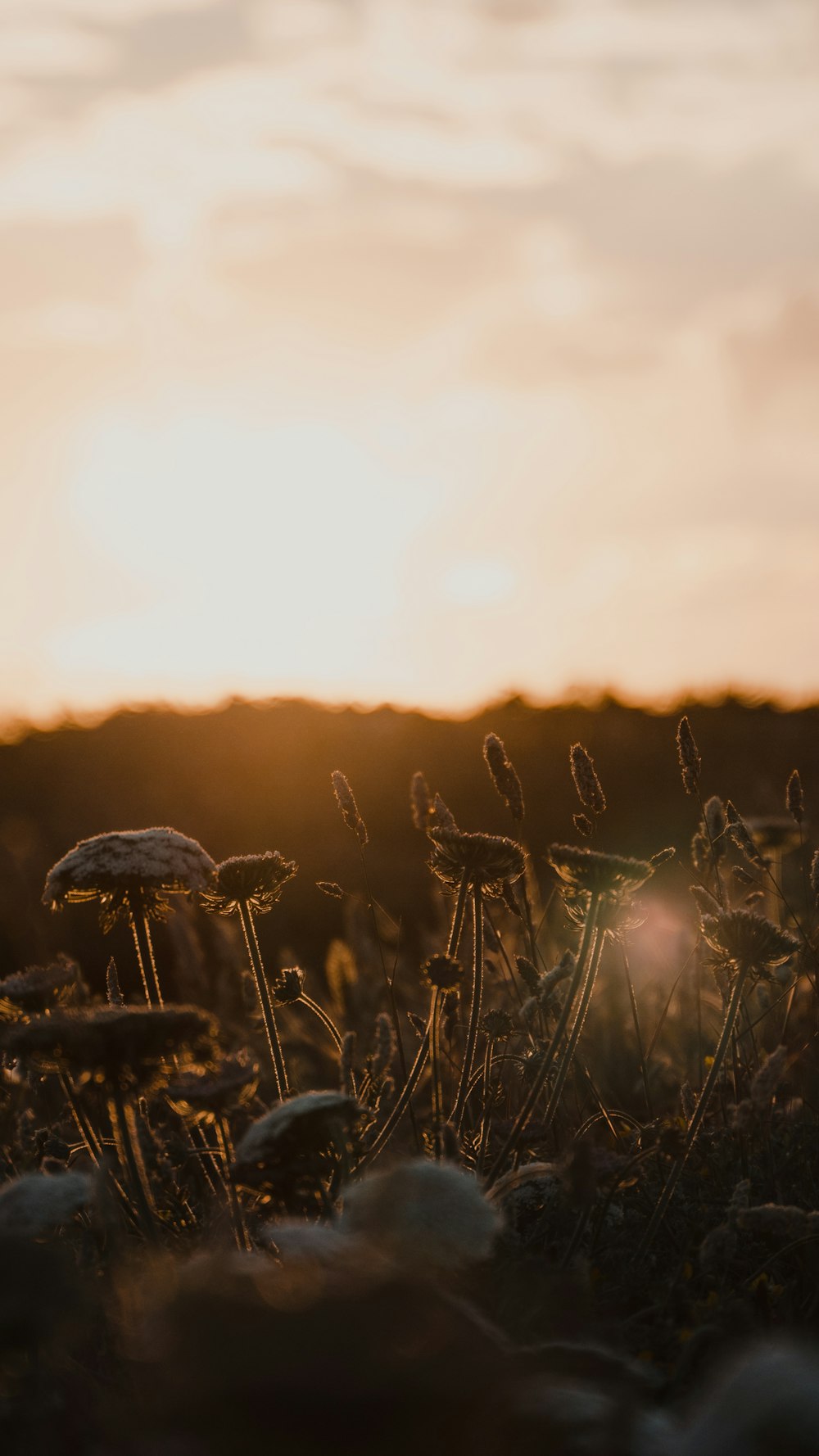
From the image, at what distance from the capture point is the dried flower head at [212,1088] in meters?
2.47

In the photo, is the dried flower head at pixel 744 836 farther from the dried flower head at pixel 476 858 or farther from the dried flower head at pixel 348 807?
the dried flower head at pixel 348 807

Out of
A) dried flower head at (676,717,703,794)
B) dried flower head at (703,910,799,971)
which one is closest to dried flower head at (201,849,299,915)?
dried flower head at (703,910,799,971)

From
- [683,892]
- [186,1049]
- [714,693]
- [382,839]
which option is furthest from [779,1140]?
[714,693]

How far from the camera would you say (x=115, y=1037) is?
220cm

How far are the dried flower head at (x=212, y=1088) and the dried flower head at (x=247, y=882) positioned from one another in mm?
602

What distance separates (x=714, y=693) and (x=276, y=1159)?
15111 millimetres

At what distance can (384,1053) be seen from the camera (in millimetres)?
3658

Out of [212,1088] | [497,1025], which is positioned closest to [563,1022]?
[497,1025]

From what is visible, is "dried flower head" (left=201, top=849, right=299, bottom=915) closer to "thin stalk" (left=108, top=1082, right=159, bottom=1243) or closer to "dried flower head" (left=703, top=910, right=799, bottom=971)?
"thin stalk" (left=108, top=1082, right=159, bottom=1243)

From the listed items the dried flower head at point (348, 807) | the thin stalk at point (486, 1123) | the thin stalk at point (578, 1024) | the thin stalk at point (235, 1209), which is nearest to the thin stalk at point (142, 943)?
the thin stalk at point (235, 1209)

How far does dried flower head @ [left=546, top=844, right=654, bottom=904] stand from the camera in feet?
8.75

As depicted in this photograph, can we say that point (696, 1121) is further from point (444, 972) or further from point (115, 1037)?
point (115, 1037)

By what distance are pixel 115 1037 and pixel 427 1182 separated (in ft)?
2.06

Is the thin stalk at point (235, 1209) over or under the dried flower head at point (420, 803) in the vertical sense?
under
